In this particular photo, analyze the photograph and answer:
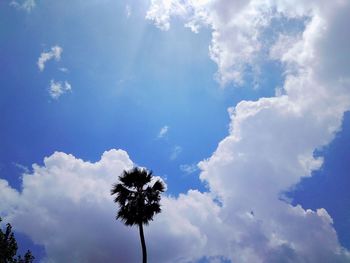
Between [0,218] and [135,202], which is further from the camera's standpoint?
[0,218]

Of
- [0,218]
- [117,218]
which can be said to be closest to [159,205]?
[117,218]

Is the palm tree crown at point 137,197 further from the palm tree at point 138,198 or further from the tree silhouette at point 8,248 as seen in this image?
the tree silhouette at point 8,248

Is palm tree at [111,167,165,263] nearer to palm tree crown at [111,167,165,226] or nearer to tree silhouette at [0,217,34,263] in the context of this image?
palm tree crown at [111,167,165,226]

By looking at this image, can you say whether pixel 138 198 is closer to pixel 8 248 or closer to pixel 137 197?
pixel 137 197

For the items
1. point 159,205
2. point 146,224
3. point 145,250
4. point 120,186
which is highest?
point 120,186

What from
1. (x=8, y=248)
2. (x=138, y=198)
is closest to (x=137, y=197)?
(x=138, y=198)

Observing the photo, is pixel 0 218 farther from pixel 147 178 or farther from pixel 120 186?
pixel 147 178

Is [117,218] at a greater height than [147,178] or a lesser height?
lesser

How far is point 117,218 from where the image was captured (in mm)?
25719

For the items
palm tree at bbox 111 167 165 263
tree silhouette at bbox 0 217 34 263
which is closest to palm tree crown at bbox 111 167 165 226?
palm tree at bbox 111 167 165 263

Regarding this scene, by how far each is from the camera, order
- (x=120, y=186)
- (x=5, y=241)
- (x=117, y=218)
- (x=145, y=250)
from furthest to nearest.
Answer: (x=5, y=241) → (x=120, y=186) → (x=117, y=218) → (x=145, y=250)

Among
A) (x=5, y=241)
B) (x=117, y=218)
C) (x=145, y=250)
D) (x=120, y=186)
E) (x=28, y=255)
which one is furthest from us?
(x=28, y=255)

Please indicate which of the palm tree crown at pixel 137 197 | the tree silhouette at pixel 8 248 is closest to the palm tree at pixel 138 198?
the palm tree crown at pixel 137 197

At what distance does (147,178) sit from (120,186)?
2.91m
